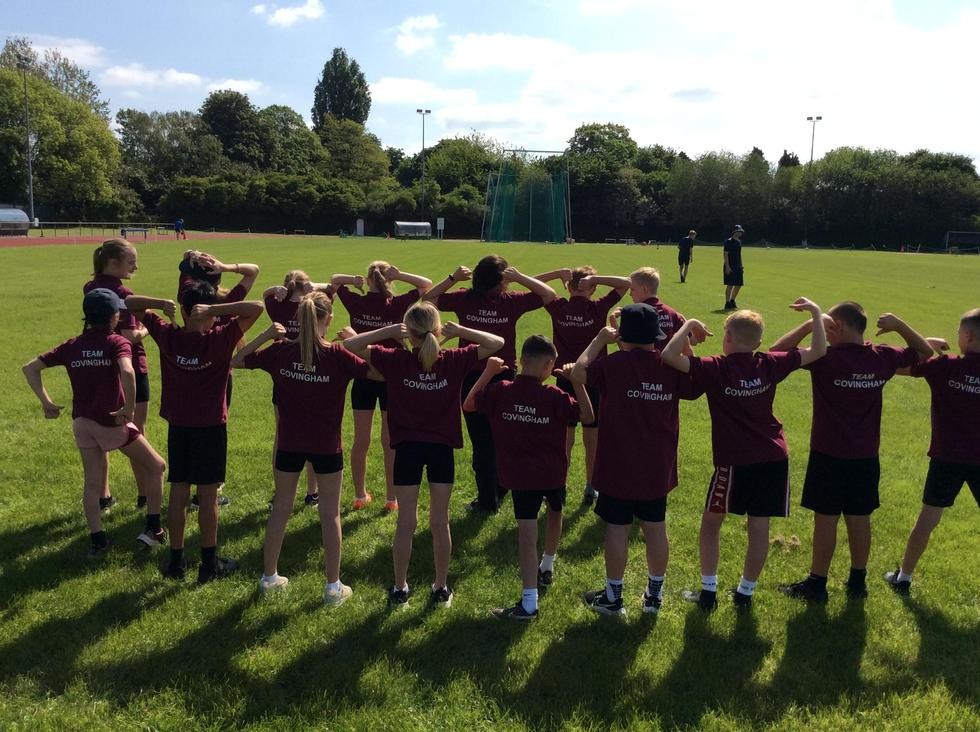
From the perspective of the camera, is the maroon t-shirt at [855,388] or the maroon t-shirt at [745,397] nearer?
the maroon t-shirt at [745,397]

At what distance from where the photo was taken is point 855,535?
4.56m

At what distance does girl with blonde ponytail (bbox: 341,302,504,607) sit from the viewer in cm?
427

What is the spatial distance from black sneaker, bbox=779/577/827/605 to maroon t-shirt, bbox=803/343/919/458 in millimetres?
907

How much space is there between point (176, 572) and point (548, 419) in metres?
2.77

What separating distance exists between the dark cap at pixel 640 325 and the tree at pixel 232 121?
107679 millimetres

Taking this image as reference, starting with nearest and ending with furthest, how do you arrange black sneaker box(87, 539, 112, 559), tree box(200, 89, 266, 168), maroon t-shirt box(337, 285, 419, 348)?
black sneaker box(87, 539, 112, 559), maroon t-shirt box(337, 285, 419, 348), tree box(200, 89, 266, 168)

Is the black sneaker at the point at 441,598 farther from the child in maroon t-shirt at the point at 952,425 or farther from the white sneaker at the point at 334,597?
the child in maroon t-shirt at the point at 952,425

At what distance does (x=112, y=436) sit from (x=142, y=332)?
89cm

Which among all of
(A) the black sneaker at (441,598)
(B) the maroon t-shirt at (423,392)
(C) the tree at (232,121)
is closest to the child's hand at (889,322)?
(B) the maroon t-shirt at (423,392)

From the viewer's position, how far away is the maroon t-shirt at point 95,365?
15.4 ft

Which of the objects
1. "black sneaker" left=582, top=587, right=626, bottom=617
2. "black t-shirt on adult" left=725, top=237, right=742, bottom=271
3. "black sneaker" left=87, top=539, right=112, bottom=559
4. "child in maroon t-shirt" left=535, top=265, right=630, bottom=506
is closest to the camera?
"black sneaker" left=582, top=587, right=626, bottom=617

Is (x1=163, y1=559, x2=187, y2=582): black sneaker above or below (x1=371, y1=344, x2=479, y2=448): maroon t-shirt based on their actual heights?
below

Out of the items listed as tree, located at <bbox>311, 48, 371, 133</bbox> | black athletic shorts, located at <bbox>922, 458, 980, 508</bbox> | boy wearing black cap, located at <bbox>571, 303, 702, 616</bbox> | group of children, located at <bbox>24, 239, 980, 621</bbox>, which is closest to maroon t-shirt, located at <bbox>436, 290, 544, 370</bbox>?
group of children, located at <bbox>24, 239, 980, 621</bbox>

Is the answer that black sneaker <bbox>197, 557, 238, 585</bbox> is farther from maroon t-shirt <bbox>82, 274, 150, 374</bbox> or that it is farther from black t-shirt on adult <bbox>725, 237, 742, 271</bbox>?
black t-shirt on adult <bbox>725, 237, 742, 271</bbox>
